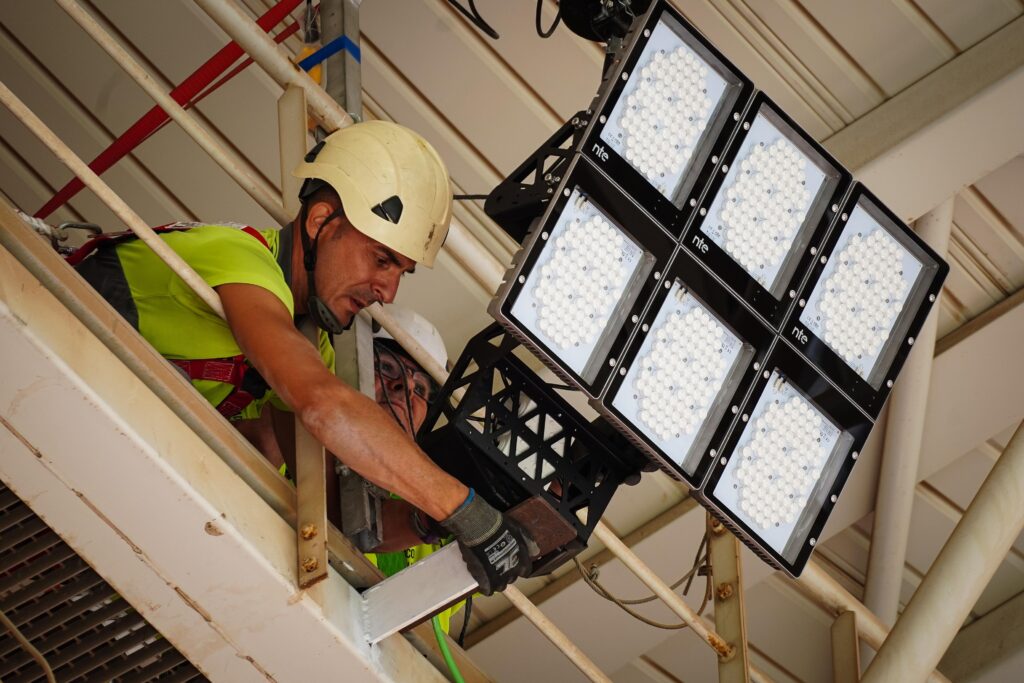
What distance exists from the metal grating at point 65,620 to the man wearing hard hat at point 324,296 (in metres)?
0.49

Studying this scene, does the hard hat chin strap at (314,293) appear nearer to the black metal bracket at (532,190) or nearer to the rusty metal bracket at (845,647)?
the black metal bracket at (532,190)

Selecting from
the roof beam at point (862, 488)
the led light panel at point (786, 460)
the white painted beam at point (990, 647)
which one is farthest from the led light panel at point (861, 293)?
the white painted beam at point (990, 647)

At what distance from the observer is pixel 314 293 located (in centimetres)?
301

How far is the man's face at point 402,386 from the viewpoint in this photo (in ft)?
10.8

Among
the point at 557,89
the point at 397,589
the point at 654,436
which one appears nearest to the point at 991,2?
the point at 557,89

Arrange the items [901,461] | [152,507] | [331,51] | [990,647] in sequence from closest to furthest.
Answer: [152,507]
[331,51]
[901,461]
[990,647]

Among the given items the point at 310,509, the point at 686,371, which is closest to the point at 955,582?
the point at 686,371

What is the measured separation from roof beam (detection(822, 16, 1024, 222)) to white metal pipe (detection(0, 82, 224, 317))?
2458mm

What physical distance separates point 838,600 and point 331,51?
2260 millimetres

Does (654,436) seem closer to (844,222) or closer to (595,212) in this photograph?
(595,212)

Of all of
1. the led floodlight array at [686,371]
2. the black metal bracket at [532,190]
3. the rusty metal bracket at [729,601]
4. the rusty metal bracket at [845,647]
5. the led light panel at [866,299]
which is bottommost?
the rusty metal bracket at [845,647]

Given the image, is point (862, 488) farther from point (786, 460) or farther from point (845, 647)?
point (786, 460)

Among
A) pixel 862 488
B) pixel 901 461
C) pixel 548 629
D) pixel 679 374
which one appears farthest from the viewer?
pixel 862 488

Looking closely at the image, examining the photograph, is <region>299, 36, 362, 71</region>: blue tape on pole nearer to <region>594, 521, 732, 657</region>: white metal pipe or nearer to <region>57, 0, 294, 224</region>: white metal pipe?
<region>57, 0, 294, 224</region>: white metal pipe
